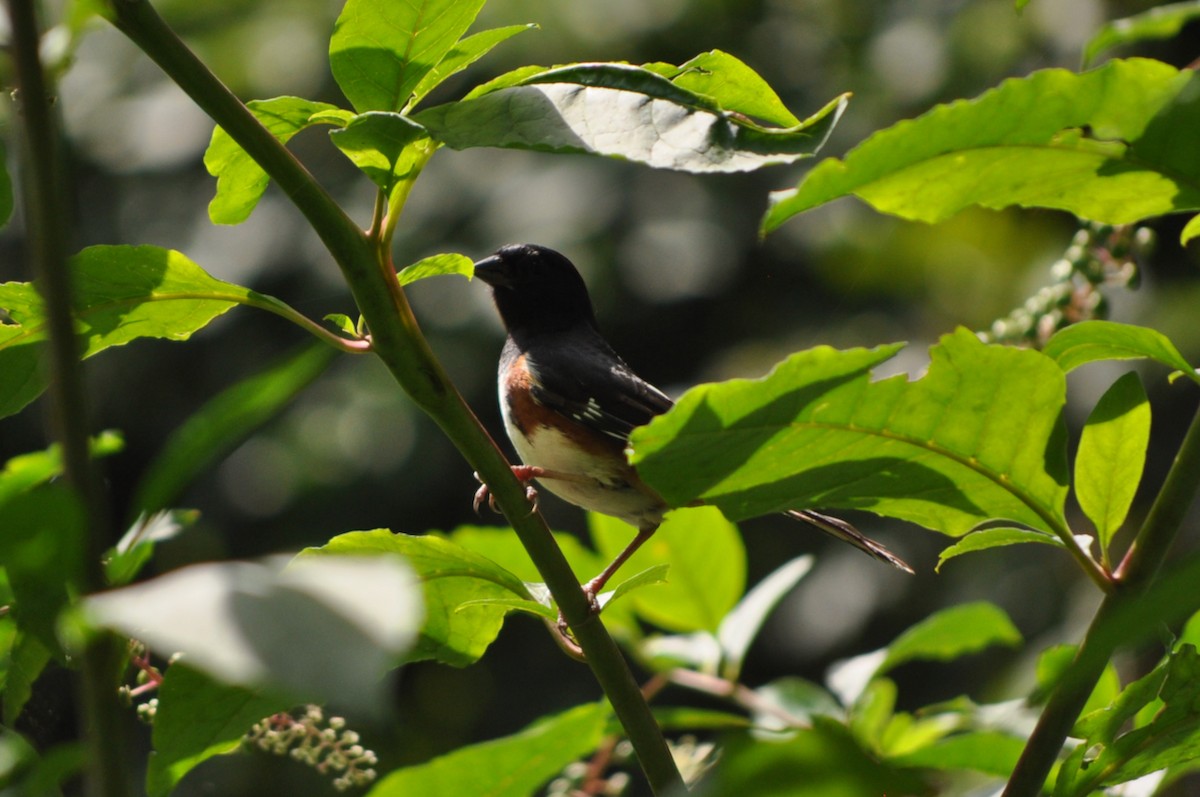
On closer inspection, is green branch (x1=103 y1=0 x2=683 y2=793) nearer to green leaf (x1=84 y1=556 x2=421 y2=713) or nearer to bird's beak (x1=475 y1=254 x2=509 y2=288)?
green leaf (x1=84 y1=556 x2=421 y2=713)

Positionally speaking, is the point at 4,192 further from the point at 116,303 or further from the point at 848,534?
the point at 848,534

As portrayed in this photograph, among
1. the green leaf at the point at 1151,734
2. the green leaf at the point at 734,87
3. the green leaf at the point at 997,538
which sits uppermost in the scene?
the green leaf at the point at 734,87

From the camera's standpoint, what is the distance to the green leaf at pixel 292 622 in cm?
50

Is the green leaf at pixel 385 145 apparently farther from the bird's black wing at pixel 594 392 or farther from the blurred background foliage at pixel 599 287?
the blurred background foliage at pixel 599 287

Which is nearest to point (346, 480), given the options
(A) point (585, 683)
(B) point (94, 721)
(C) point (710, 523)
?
(A) point (585, 683)

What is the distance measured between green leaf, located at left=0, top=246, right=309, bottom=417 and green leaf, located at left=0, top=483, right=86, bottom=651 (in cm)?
70

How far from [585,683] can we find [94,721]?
537cm

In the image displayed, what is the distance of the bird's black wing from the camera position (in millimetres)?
3490

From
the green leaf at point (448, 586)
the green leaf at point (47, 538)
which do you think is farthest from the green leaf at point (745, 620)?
the green leaf at point (47, 538)

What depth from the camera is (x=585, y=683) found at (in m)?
5.85

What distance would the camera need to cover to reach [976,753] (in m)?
1.87

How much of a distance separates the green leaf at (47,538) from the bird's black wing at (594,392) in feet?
8.91

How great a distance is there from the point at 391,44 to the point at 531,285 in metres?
2.85

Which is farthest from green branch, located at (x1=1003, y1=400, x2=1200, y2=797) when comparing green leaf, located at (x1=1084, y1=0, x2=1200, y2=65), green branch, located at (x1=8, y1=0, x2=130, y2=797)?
green branch, located at (x1=8, y1=0, x2=130, y2=797)
